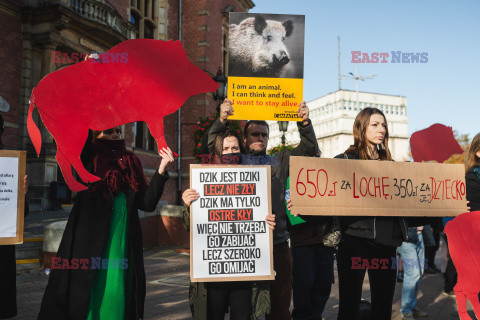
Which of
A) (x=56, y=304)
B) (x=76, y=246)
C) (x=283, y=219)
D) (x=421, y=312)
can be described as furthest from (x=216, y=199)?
(x=421, y=312)

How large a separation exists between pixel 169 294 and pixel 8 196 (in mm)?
3535

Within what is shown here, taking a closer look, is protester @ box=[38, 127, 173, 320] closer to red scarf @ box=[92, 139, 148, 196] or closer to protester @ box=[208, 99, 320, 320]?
red scarf @ box=[92, 139, 148, 196]

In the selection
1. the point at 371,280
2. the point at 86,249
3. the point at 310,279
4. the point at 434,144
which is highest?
the point at 434,144

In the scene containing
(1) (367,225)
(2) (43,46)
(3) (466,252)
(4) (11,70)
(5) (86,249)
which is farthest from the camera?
(2) (43,46)

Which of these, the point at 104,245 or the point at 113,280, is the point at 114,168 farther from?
the point at 113,280

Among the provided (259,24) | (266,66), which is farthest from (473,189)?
(259,24)

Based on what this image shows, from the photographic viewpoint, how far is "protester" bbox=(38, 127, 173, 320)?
2627 millimetres

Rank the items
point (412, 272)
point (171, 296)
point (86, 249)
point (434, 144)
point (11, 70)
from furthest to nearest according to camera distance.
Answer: point (11, 70)
point (171, 296)
point (412, 272)
point (434, 144)
point (86, 249)

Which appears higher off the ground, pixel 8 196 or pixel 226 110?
pixel 226 110

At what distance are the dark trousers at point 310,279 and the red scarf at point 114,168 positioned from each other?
177 cm

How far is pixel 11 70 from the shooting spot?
13086 mm

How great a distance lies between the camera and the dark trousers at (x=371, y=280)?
10.0ft

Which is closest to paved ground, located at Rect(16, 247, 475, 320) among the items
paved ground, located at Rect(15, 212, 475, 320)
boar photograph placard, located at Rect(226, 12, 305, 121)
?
paved ground, located at Rect(15, 212, 475, 320)

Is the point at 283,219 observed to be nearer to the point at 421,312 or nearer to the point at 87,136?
the point at 87,136
